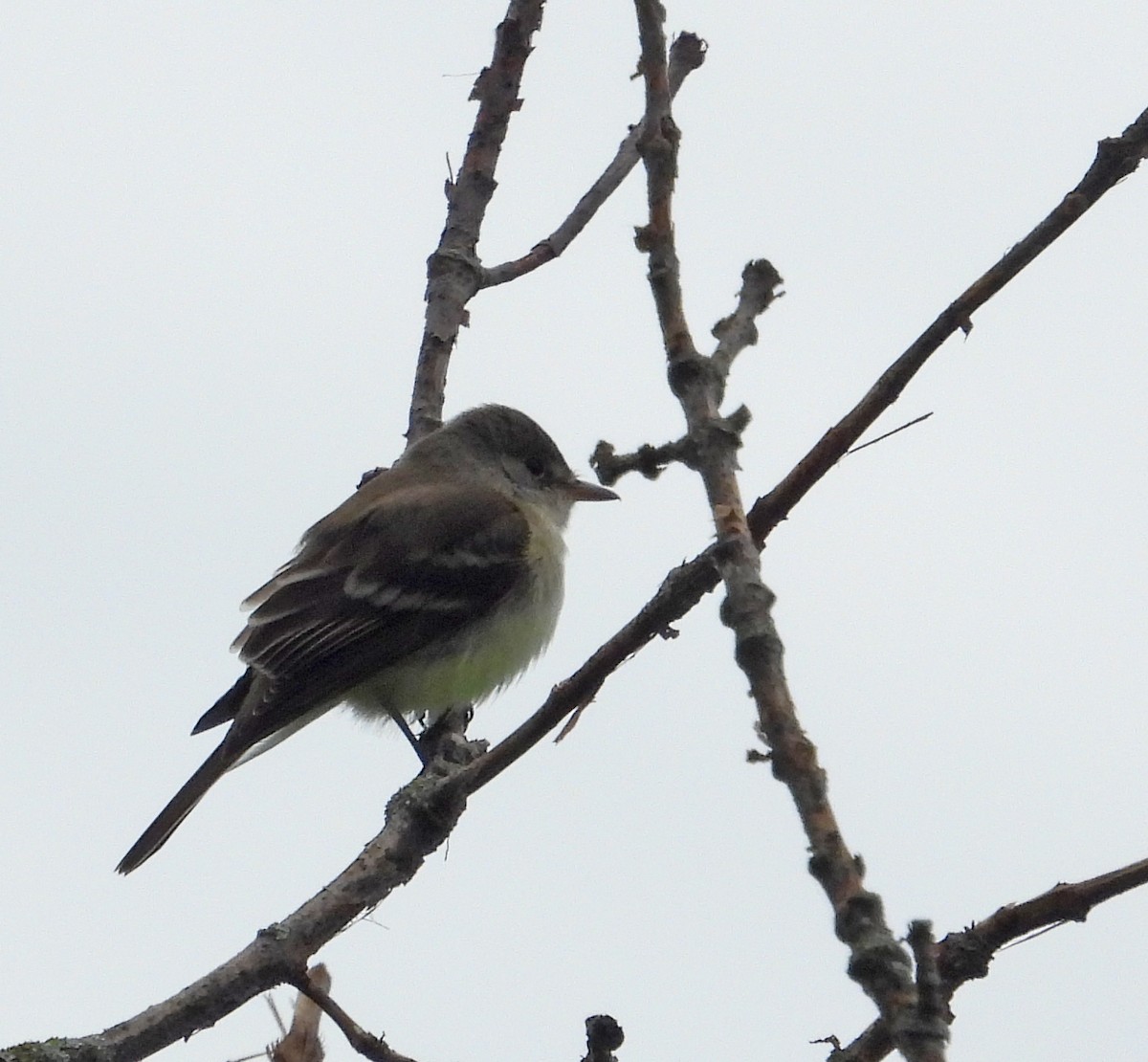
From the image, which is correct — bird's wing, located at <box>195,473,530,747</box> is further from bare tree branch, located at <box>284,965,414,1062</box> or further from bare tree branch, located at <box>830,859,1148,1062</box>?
bare tree branch, located at <box>830,859,1148,1062</box>

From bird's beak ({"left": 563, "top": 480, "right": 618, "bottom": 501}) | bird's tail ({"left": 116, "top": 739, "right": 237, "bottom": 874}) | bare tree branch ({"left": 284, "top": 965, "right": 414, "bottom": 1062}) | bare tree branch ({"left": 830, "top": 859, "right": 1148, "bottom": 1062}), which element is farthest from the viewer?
bird's beak ({"left": 563, "top": 480, "right": 618, "bottom": 501})

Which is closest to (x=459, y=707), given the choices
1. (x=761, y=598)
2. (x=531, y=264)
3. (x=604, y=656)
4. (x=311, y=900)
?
(x=531, y=264)

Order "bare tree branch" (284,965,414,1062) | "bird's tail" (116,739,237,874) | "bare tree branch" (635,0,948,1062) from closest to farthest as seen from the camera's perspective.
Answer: "bare tree branch" (635,0,948,1062)
"bare tree branch" (284,965,414,1062)
"bird's tail" (116,739,237,874)

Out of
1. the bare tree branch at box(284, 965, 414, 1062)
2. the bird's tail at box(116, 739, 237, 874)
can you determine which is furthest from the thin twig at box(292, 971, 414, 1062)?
the bird's tail at box(116, 739, 237, 874)

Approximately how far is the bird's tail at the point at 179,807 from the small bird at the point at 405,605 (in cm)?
4

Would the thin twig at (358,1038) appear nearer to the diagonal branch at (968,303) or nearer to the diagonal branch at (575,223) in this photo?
the diagonal branch at (968,303)

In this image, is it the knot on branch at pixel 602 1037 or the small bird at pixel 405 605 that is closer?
the knot on branch at pixel 602 1037

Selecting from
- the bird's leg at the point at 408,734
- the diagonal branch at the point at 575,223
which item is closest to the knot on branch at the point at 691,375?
the diagonal branch at the point at 575,223

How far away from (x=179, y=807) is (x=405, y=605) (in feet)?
4.73

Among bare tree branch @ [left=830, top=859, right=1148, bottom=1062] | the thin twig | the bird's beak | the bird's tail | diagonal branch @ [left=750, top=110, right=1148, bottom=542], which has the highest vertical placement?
the bird's beak

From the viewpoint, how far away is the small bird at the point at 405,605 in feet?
21.1

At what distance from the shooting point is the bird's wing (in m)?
6.37

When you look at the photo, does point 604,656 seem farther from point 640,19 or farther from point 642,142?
point 640,19

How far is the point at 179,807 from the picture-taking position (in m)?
5.74
